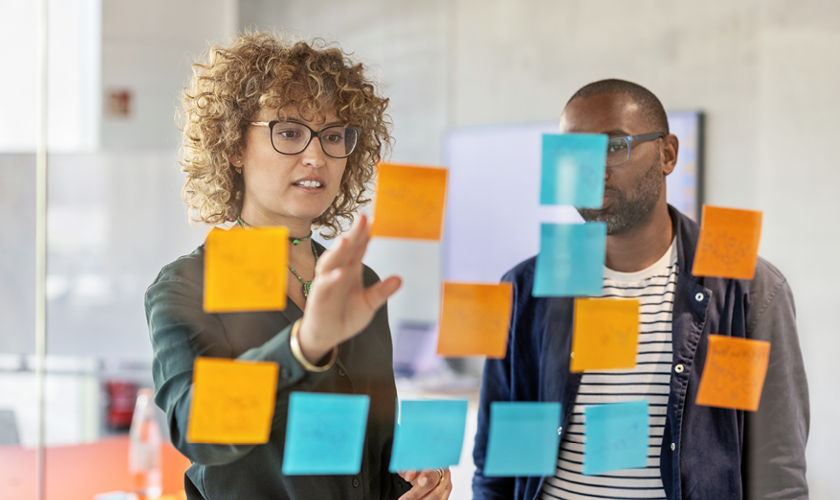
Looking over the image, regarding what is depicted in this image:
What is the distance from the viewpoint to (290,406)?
2.42ft

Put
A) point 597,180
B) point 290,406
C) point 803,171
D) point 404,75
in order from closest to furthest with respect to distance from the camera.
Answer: point 290,406, point 597,180, point 803,171, point 404,75

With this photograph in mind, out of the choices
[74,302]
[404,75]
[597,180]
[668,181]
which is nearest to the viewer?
[597,180]

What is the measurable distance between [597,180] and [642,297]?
20cm

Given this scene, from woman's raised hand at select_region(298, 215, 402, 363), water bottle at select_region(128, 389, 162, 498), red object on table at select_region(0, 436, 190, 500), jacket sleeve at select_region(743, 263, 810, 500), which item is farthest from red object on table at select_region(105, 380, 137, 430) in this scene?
jacket sleeve at select_region(743, 263, 810, 500)

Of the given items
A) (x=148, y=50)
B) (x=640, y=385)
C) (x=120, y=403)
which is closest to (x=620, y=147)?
(x=640, y=385)

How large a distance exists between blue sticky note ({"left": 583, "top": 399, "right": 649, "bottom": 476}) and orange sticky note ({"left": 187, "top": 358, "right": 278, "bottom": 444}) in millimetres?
453

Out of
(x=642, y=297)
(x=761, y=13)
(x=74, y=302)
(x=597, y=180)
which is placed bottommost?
(x=74, y=302)

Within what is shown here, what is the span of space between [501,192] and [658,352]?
3.43 feet

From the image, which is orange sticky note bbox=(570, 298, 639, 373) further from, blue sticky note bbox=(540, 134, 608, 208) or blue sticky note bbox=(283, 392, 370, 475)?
blue sticky note bbox=(283, 392, 370, 475)

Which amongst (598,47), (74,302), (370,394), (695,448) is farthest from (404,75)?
(74,302)

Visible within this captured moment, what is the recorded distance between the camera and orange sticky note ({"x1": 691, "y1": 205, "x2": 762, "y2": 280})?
938 millimetres

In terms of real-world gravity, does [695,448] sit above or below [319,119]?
below

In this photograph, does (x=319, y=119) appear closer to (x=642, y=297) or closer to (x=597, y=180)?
(x=597, y=180)

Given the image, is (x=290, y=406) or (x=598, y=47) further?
(x=598, y=47)
